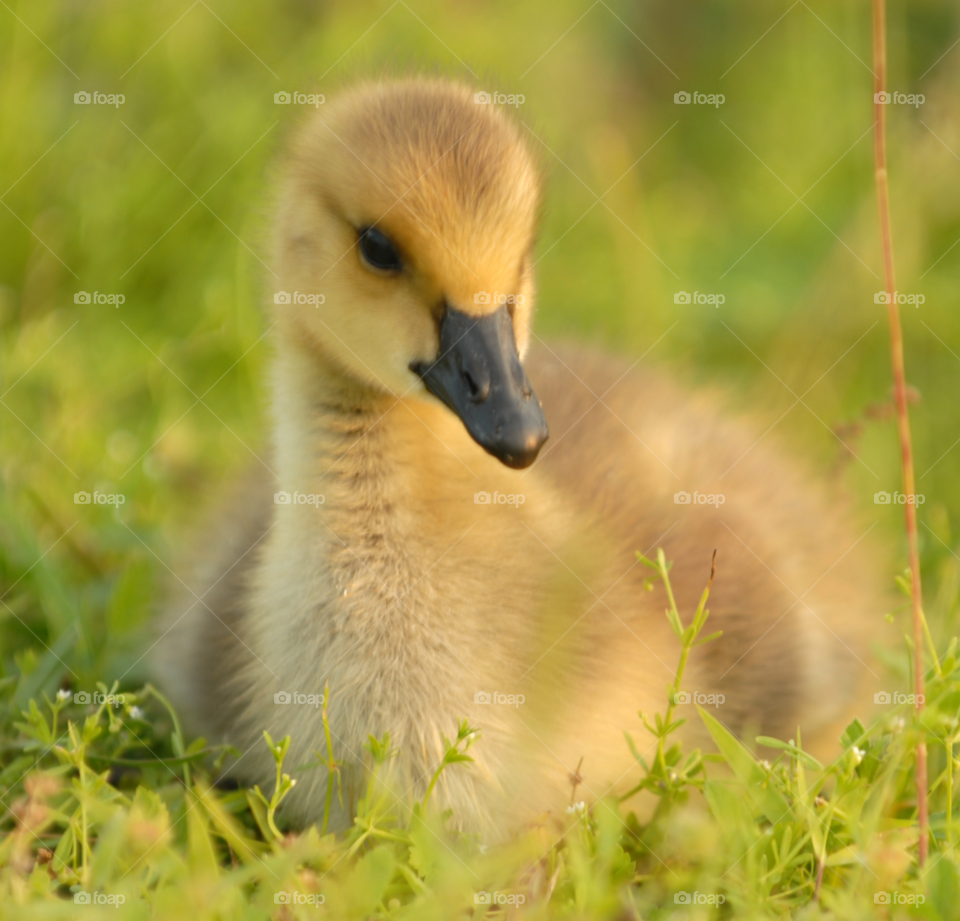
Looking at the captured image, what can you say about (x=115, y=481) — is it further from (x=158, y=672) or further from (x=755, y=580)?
(x=755, y=580)

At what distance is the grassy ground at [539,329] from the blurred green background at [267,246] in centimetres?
1

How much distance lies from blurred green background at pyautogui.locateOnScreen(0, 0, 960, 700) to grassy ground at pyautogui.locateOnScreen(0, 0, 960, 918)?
0.03 feet

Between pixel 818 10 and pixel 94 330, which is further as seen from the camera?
pixel 818 10

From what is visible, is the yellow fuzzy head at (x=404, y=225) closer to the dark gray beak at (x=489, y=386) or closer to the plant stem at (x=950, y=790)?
the dark gray beak at (x=489, y=386)

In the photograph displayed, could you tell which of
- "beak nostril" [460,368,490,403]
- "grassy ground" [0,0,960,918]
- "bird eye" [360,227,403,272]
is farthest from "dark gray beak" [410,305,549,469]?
"grassy ground" [0,0,960,918]

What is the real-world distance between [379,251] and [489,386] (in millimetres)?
249

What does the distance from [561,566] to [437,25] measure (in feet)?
8.75

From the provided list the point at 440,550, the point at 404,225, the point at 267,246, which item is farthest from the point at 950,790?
the point at 267,246

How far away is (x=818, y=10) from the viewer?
13.3 feet

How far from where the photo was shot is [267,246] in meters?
1.81

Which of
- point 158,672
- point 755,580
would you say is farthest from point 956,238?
point 158,672

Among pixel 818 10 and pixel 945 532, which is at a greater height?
pixel 818 10

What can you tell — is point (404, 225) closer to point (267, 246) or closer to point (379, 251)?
point (379, 251)

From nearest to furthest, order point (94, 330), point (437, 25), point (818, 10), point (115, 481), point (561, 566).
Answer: point (561, 566) → point (115, 481) → point (94, 330) → point (437, 25) → point (818, 10)
